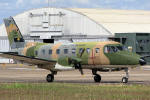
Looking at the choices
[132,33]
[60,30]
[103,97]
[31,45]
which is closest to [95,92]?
[103,97]

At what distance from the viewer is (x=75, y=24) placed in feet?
296

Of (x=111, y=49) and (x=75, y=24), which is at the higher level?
(x=75, y=24)

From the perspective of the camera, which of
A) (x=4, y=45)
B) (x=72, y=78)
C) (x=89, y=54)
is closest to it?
(x=89, y=54)

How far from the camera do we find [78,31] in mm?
89750

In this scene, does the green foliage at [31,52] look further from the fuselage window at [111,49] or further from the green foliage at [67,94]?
the green foliage at [67,94]

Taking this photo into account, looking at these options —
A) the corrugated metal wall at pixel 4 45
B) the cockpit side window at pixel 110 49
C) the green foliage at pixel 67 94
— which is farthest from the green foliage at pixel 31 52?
the corrugated metal wall at pixel 4 45

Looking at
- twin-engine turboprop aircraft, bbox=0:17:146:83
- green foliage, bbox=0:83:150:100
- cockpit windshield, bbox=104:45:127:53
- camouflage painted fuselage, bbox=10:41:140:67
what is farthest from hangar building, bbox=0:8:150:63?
green foliage, bbox=0:83:150:100

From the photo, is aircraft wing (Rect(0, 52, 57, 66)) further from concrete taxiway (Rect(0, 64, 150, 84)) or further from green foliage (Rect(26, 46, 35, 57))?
green foliage (Rect(26, 46, 35, 57))

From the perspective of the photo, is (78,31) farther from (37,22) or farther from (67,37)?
(37,22)

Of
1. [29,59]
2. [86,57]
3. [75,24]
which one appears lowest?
[29,59]

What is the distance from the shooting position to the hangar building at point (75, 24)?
88.4 m

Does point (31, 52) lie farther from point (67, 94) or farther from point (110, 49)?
point (67, 94)

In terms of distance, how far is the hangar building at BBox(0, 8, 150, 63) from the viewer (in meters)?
88.4

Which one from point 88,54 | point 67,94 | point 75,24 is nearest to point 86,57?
point 88,54
